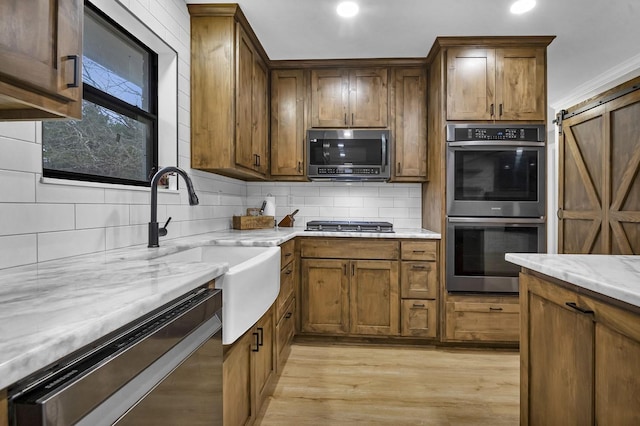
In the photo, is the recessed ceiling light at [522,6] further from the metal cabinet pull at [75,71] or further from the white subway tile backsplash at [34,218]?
the white subway tile backsplash at [34,218]

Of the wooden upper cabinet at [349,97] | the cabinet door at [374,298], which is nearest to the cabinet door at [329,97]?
the wooden upper cabinet at [349,97]

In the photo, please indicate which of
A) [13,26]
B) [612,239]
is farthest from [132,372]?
[612,239]

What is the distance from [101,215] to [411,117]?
8.39 ft

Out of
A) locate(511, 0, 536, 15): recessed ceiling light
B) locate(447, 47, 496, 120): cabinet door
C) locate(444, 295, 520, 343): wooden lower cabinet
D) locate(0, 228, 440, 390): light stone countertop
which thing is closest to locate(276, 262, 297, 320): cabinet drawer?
locate(0, 228, 440, 390): light stone countertop

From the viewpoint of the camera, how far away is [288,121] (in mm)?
3156


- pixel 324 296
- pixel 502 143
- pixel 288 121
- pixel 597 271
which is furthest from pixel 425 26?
pixel 324 296

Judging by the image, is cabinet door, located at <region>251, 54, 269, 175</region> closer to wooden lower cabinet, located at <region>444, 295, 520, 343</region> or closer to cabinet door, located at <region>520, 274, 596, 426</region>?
wooden lower cabinet, located at <region>444, 295, 520, 343</region>

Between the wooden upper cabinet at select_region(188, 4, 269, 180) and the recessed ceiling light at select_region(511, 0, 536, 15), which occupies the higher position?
the recessed ceiling light at select_region(511, 0, 536, 15)

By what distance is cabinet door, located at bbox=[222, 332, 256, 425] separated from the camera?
4.12 feet

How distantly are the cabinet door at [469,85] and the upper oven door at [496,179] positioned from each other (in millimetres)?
257

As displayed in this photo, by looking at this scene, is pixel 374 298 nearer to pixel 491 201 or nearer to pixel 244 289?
pixel 491 201

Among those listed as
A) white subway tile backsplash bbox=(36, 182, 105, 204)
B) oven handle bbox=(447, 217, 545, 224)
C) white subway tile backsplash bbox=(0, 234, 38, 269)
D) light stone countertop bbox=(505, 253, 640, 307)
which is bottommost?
light stone countertop bbox=(505, 253, 640, 307)

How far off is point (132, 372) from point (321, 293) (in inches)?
87.8

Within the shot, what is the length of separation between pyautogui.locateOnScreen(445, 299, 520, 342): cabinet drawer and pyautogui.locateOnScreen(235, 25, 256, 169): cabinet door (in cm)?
198
